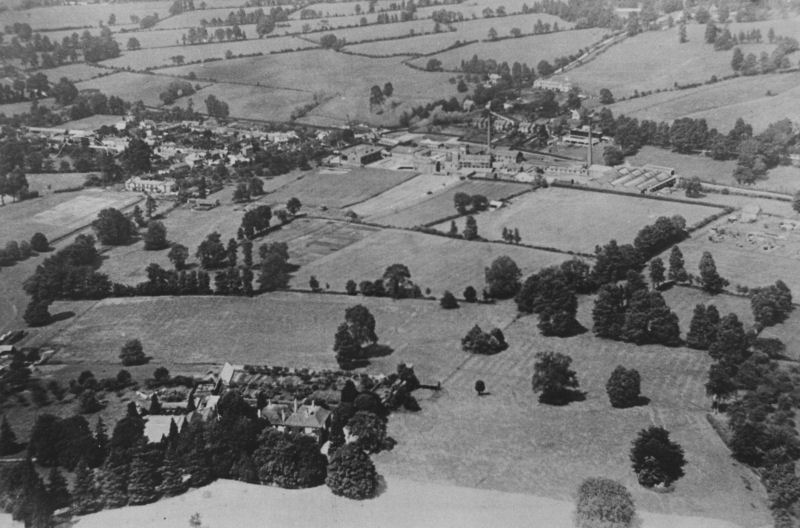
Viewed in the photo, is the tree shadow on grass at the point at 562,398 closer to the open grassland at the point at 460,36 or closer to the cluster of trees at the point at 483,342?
the cluster of trees at the point at 483,342

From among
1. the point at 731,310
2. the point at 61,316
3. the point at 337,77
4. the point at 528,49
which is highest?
the point at 528,49

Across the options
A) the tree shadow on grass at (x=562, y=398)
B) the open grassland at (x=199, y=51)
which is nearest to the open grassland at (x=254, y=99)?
the open grassland at (x=199, y=51)

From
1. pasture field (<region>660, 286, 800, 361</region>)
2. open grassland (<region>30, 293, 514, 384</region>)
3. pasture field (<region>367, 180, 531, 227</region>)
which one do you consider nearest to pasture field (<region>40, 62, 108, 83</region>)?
pasture field (<region>367, 180, 531, 227</region>)

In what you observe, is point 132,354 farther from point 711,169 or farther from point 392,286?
point 711,169

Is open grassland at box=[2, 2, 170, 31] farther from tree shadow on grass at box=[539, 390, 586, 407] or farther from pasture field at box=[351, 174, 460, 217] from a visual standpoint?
tree shadow on grass at box=[539, 390, 586, 407]

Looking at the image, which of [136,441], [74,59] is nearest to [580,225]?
[136,441]

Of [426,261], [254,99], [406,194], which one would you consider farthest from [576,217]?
[254,99]
